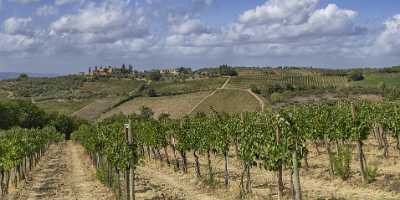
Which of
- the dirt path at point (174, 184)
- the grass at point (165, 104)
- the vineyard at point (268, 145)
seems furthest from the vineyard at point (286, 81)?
the vineyard at point (268, 145)

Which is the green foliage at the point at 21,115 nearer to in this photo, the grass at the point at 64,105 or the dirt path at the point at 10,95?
the grass at the point at 64,105

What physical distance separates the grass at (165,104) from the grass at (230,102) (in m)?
3.13

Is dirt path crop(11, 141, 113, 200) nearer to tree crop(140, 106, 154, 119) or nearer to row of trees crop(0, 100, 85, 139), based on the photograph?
row of trees crop(0, 100, 85, 139)

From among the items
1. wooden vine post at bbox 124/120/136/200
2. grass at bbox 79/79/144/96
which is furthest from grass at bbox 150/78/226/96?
wooden vine post at bbox 124/120/136/200

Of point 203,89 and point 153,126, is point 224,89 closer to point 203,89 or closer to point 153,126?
point 203,89

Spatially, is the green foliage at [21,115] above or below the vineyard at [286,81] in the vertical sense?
below

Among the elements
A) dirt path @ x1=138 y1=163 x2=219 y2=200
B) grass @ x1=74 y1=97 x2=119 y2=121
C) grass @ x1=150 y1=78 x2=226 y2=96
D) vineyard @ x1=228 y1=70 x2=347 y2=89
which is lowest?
grass @ x1=74 y1=97 x2=119 y2=121

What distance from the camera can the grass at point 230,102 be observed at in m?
100

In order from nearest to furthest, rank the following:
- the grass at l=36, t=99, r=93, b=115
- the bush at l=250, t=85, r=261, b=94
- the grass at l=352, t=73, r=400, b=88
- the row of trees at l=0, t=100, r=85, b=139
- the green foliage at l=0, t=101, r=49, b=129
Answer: the green foliage at l=0, t=101, r=49, b=129
the row of trees at l=0, t=100, r=85, b=139
the grass at l=352, t=73, r=400, b=88
the bush at l=250, t=85, r=261, b=94
the grass at l=36, t=99, r=93, b=115

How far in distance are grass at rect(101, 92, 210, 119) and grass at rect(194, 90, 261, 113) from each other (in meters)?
3.13

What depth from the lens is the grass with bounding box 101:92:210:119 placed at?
10811 cm

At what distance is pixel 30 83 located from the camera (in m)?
177

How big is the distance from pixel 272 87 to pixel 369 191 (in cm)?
9064

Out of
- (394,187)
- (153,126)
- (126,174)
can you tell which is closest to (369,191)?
(394,187)
